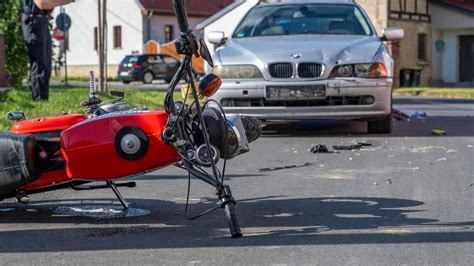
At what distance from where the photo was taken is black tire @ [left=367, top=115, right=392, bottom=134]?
11.4 meters

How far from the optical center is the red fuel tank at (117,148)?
5566mm

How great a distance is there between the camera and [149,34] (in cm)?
6022

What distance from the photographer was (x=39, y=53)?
13719 mm

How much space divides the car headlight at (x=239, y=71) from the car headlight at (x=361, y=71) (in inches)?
31.9

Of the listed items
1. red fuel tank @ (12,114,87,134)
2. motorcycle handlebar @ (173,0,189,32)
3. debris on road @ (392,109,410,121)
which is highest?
motorcycle handlebar @ (173,0,189,32)

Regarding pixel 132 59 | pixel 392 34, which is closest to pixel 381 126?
pixel 392 34

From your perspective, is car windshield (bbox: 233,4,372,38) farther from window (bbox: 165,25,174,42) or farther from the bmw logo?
window (bbox: 165,25,174,42)

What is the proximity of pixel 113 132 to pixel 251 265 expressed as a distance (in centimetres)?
149

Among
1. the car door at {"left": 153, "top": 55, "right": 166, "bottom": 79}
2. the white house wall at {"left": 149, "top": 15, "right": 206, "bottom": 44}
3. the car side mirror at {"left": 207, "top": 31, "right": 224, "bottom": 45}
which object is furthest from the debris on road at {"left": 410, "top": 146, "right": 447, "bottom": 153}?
the white house wall at {"left": 149, "top": 15, "right": 206, "bottom": 44}

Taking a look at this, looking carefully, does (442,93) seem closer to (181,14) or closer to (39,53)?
(39,53)

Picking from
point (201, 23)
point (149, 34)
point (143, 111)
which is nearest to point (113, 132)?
point (143, 111)

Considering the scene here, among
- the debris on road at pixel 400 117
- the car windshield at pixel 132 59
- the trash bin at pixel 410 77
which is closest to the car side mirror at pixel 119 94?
the debris on road at pixel 400 117

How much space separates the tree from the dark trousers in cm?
544

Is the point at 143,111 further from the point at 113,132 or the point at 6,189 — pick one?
the point at 6,189
